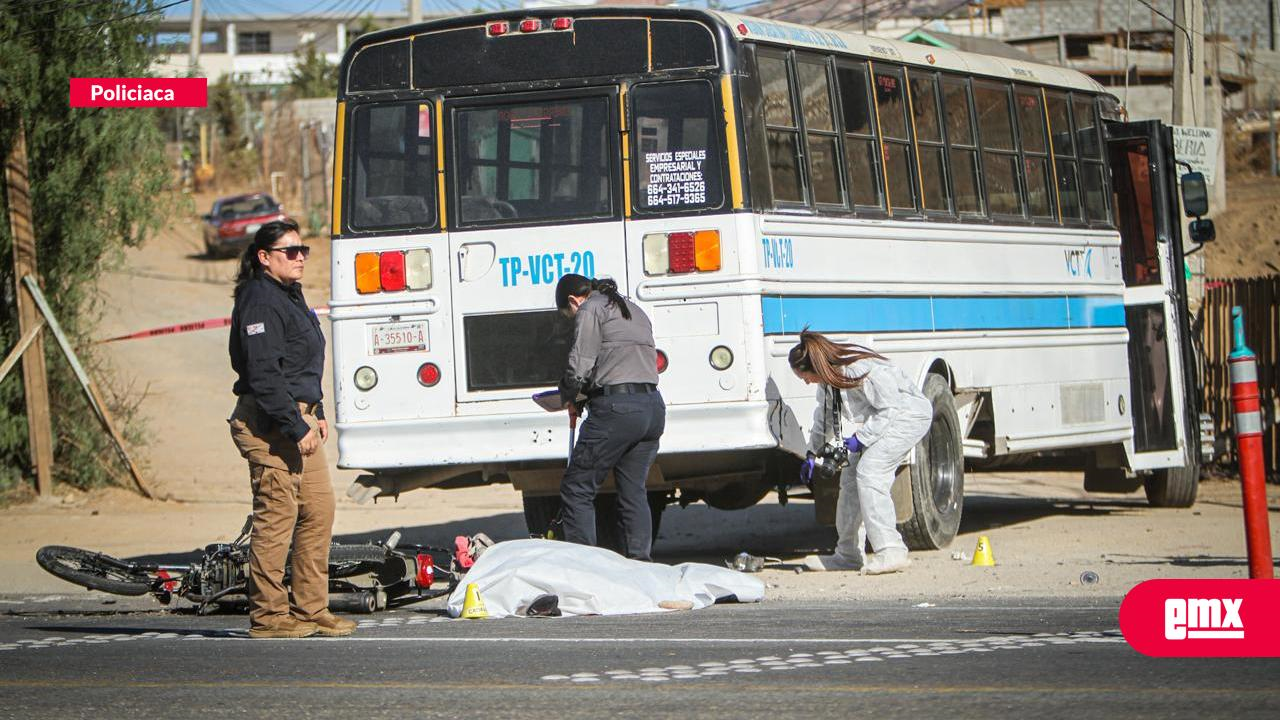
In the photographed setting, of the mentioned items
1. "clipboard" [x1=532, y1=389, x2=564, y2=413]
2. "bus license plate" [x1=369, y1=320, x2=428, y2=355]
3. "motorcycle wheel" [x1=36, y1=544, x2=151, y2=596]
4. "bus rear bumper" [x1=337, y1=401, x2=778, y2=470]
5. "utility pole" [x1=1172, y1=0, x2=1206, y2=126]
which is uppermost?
"utility pole" [x1=1172, y1=0, x2=1206, y2=126]

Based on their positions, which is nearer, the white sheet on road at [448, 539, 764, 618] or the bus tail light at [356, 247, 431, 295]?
the white sheet on road at [448, 539, 764, 618]

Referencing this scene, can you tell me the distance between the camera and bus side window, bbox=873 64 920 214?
459 inches

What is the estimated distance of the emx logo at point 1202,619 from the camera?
654 cm

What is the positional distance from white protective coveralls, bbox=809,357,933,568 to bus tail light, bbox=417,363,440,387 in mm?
2392

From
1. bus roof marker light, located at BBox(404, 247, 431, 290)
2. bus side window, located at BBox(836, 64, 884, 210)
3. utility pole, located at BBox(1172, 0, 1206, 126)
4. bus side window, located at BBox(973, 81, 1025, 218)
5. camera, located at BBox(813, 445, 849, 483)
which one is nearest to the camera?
camera, located at BBox(813, 445, 849, 483)

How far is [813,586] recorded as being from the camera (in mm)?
10102

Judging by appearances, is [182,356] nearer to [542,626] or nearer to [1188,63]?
[1188,63]

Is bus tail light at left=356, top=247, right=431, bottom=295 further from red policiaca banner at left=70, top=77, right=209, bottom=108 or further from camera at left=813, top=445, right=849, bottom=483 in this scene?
red policiaca banner at left=70, top=77, right=209, bottom=108

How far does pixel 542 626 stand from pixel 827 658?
196 cm

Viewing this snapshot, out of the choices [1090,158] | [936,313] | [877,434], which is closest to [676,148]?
[877,434]

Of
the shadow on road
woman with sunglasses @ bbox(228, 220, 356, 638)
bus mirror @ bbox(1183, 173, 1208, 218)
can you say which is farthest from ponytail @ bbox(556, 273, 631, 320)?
bus mirror @ bbox(1183, 173, 1208, 218)

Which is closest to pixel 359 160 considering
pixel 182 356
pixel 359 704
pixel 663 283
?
pixel 663 283

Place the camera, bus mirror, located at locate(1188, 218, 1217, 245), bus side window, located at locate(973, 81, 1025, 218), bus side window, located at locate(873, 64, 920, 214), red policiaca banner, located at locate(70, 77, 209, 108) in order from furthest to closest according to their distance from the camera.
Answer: red policiaca banner, located at locate(70, 77, 209, 108), bus mirror, located at locate(1188, 218, 1217, 245), bus side window, located at locate(973, 81, 1025, 218), bus side window, located at locate(873, 64, 920, 214), the camera

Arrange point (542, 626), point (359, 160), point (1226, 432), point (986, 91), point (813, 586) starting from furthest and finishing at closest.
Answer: point (1226, 432), point (986, 91), point (359, 160), point (813, 586), point (542, 626)
